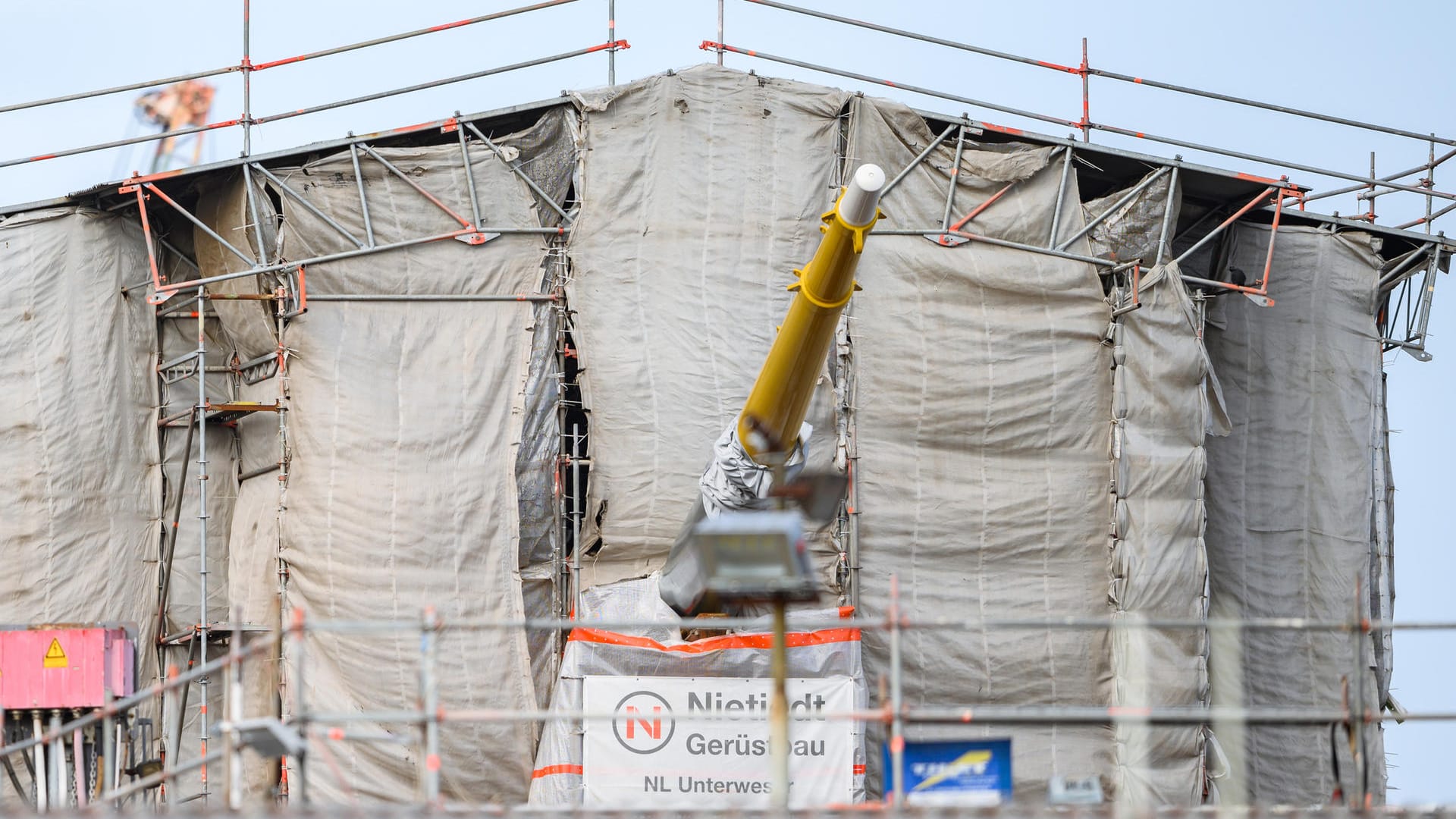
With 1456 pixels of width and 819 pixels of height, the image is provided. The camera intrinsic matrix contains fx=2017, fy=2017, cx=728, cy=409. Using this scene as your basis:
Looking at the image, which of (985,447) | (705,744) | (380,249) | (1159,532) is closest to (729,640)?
(705,744)

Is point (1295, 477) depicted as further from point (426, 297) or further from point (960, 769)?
point (960, 769)

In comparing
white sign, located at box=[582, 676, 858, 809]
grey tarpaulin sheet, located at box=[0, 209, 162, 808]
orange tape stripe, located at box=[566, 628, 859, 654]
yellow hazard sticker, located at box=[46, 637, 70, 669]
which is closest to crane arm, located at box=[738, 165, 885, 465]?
orange tape stripe, located at box=[566, 628, 859, 654]

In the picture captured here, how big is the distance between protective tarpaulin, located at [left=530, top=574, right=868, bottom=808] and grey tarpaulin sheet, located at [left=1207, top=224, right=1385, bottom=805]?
17.5ft

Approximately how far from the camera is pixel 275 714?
21547mm

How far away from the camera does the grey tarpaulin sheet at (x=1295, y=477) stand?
2308 cm

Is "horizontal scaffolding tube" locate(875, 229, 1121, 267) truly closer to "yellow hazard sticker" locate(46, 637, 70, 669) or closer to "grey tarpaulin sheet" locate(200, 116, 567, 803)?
"grey tarpaulin sheet" locate(200, 116, 567, 803)

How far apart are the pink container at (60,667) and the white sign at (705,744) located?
4577 millimetres

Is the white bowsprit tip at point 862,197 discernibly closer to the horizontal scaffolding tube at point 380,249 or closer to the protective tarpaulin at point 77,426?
the horizontal scaffolding tube at point 380,249

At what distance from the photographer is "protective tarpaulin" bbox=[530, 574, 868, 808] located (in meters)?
19.9

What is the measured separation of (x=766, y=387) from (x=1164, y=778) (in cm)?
651

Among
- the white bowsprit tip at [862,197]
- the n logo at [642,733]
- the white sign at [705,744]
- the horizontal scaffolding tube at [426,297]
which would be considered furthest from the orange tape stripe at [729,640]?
the white bowsprit tip at [862,197]

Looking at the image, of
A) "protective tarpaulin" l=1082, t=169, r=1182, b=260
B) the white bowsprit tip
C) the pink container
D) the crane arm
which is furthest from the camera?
"protective tarpaulin" l=1082, t=169, r=1182, b=260

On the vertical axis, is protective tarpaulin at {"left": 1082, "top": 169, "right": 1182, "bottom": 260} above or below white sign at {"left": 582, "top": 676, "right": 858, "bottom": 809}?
above

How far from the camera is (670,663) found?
2003 centimetres
